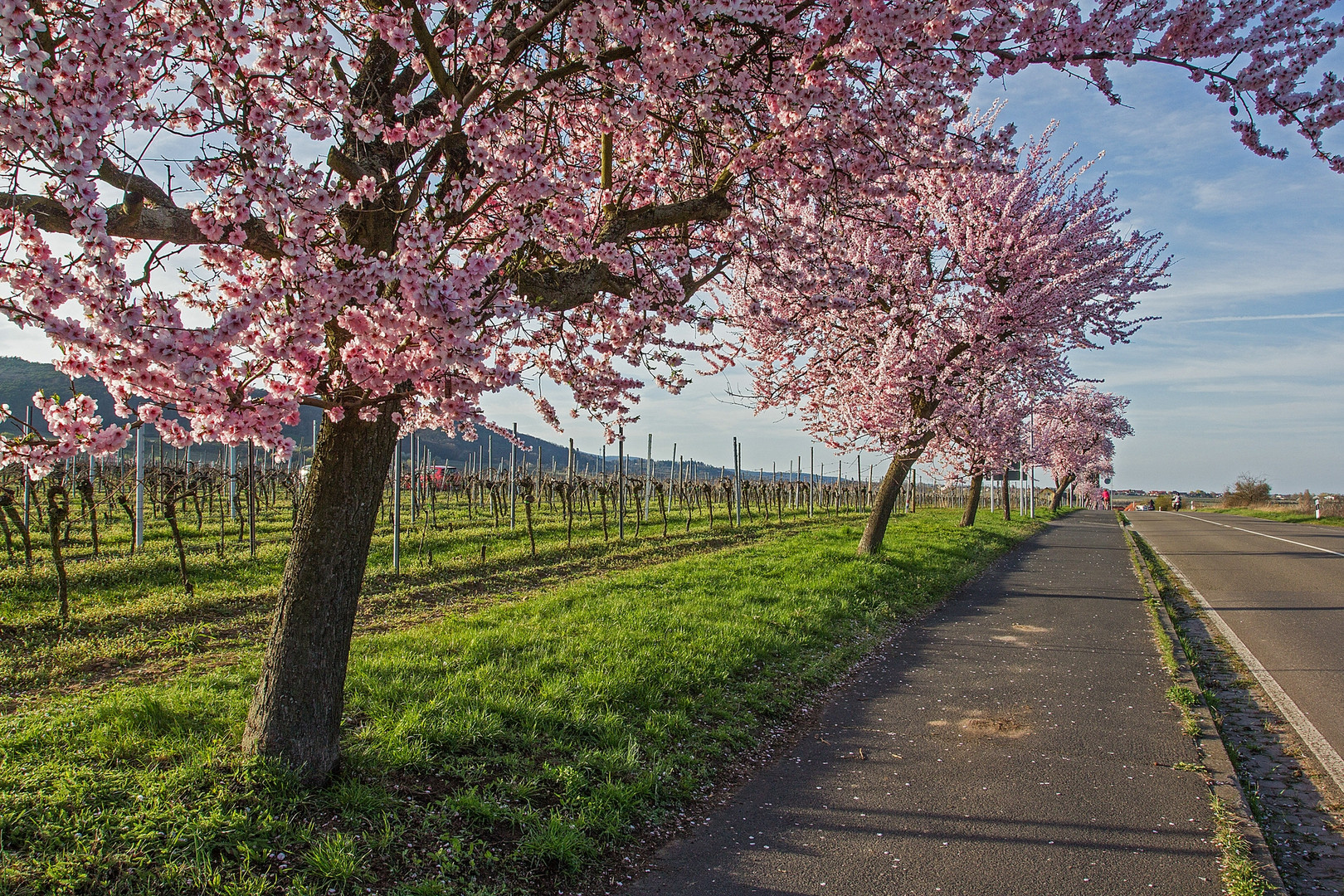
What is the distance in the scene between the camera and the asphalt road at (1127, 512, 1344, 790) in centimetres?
614

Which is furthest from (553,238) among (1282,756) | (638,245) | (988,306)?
(988,306)

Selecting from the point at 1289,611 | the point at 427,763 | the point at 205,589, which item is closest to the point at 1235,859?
the point at 427,763

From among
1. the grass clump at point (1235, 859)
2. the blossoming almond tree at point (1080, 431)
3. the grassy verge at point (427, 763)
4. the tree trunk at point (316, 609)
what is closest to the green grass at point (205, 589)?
the grassy verge at point (427, 763)

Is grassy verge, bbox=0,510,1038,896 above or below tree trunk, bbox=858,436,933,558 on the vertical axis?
below

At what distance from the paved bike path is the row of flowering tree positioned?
2475 mm

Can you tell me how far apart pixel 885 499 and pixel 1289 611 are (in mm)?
6076

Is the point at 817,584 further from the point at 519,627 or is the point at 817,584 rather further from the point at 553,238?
the point at 553,238

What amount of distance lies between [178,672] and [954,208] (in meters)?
13.9

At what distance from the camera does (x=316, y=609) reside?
13.2 ft

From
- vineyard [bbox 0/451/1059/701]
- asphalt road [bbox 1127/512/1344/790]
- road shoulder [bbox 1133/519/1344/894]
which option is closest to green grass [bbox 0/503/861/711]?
vineyard [bbox 0/451/1059/701]

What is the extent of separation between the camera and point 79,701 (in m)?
5.36

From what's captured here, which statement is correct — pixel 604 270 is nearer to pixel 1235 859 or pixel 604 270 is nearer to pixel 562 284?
pixel 562 284

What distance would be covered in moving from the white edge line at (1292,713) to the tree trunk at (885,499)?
527 centimetres

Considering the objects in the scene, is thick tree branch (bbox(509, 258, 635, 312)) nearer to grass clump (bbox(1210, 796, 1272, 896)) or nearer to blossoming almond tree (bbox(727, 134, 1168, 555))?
grass clump (bbox(1210, 796, 1272, 896))
